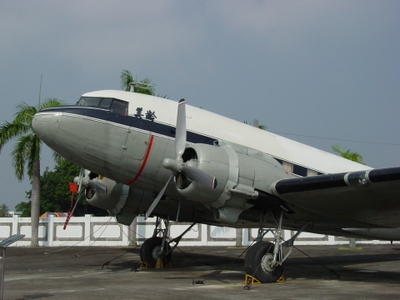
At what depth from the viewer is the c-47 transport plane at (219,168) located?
37.5 ft

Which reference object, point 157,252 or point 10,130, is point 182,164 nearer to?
point 157,252

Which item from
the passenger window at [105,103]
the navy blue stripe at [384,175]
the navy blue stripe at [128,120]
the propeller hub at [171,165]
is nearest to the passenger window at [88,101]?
the passenger window at [105,103]

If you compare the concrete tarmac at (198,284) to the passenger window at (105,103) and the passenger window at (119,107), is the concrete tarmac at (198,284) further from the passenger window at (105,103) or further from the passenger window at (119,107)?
the passenger window at (105,103)

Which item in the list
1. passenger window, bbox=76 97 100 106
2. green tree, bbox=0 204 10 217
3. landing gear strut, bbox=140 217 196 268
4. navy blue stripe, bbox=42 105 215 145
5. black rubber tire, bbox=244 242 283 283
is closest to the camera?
black rubber tire, bbox=244 242 283 283

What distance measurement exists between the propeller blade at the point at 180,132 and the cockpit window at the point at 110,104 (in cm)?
149

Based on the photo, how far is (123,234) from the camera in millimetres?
31672

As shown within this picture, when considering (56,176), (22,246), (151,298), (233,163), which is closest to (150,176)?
(233,163)

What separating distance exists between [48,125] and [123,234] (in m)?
20.4

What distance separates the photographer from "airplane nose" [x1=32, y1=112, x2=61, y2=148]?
12.1 metres

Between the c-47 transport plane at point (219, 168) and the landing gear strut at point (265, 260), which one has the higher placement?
the c-47 transport plane at point (219, 168)

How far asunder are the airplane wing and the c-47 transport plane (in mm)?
22

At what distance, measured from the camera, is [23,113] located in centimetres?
2936

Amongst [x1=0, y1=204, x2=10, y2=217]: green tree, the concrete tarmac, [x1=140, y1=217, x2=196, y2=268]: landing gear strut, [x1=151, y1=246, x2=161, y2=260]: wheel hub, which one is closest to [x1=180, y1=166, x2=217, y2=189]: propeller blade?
the concrete tarmac

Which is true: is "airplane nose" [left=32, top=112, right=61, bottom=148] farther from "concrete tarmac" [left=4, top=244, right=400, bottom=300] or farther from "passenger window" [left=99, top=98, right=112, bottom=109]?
"concrete tarmac" [left=4, top=244, right=400, bottom=300]
